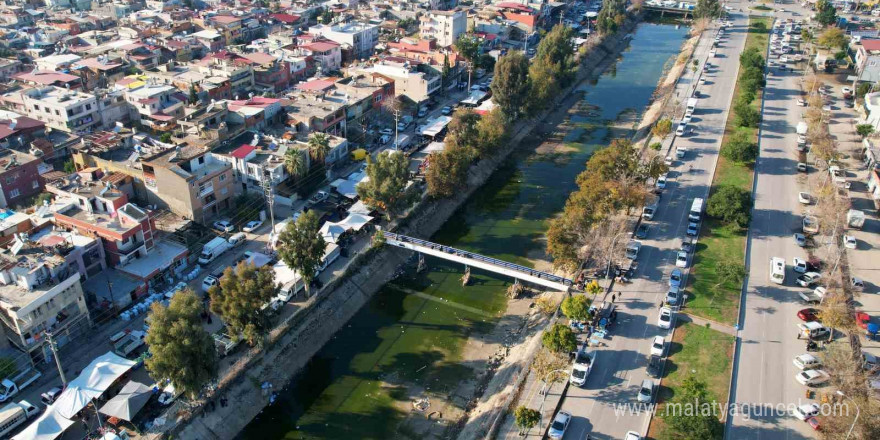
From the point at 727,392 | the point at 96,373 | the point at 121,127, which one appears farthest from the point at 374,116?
the point at 727,392

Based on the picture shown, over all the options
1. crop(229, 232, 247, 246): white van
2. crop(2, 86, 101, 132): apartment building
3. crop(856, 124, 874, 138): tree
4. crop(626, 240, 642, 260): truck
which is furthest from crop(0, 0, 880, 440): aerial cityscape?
crop(626, 240, 642, 260): truck

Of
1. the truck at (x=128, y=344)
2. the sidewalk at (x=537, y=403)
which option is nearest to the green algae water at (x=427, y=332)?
the sidewalk at (x=537, y=403)

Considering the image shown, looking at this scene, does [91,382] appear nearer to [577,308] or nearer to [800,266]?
[577,308]

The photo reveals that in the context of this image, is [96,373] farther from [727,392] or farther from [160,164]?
[727,392]

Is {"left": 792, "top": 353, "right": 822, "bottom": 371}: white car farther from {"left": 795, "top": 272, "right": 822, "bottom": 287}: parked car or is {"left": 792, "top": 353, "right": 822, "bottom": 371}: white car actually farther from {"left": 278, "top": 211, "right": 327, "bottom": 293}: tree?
{"left": 278, "top": 211, "right": 327, "bottom": 293}: tree

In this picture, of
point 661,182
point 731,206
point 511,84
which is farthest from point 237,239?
point 731,206
